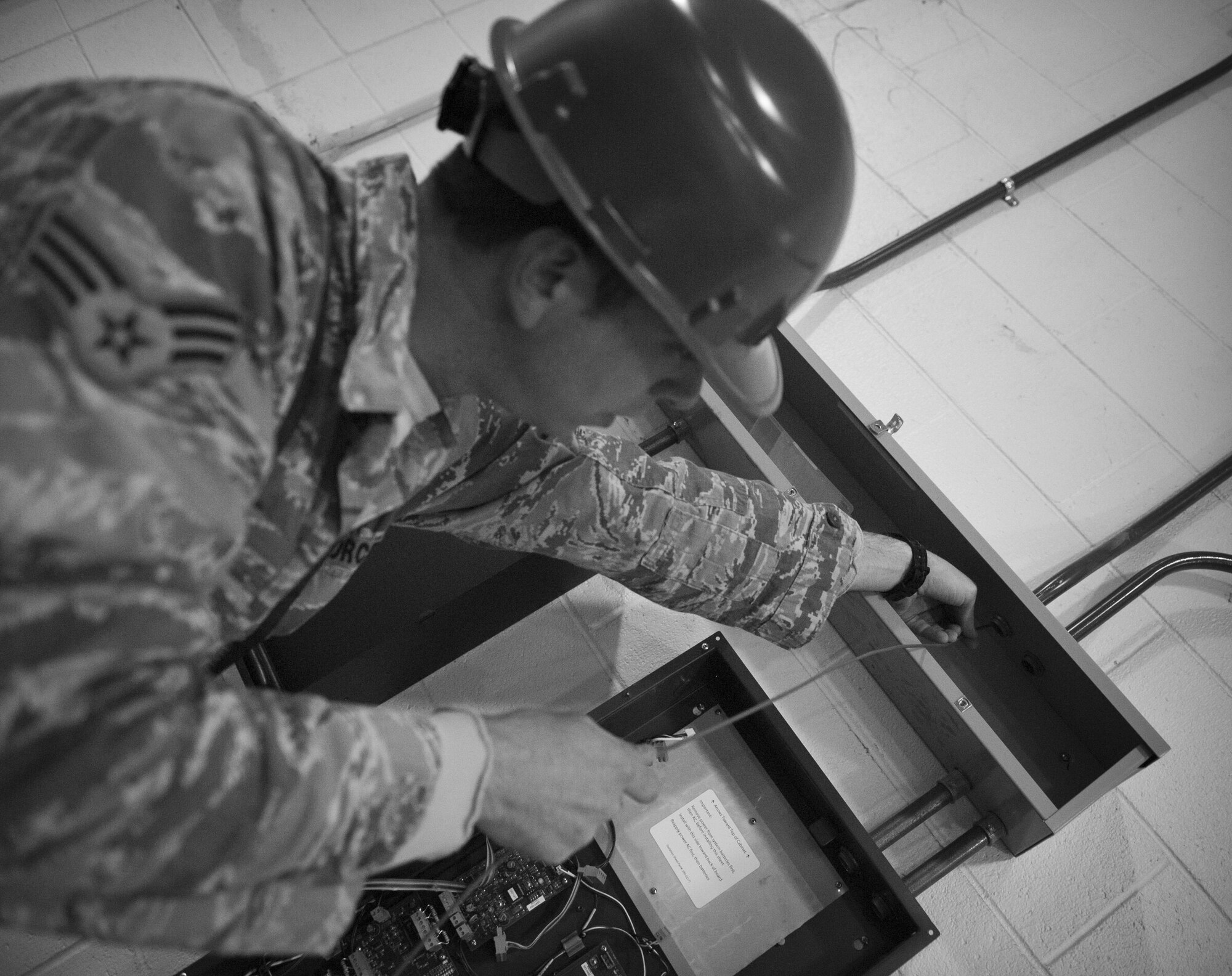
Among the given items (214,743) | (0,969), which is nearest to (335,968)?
(0,969)

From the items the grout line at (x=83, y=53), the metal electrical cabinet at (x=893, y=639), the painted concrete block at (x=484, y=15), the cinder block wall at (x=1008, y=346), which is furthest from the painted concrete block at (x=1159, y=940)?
the grout line at (x=83, y=53)

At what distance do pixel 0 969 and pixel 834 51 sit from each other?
2.90 metres

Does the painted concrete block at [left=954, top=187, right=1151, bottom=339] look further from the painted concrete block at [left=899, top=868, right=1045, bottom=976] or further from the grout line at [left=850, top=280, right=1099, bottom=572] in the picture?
the painted concrete block at [left=899, top=868, right=1045, bottom=976]

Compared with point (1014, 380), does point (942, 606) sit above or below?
below

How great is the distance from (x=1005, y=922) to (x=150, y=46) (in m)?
3.00

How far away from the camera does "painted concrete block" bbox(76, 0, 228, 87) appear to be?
2.37 metres

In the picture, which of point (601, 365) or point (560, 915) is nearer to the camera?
point (601, 365)

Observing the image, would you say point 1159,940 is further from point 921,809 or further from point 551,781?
point 551,781

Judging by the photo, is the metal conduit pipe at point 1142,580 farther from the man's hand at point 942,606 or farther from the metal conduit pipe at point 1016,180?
the metal conduit pipe at point 1016,180

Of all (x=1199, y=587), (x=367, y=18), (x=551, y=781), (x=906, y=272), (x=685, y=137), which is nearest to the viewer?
(x=685, y=137)

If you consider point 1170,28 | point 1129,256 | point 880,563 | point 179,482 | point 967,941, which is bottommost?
point 967,941

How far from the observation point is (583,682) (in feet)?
5.31

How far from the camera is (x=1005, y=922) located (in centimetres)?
146

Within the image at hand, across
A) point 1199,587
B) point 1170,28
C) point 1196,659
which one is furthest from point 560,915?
point 1170,28
